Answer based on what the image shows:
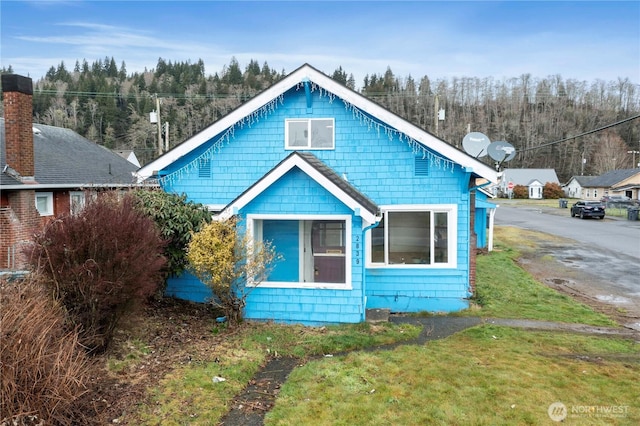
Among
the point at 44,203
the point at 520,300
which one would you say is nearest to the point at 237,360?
the point at 520,300

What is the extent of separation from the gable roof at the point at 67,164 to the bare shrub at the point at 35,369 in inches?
407

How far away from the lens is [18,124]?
15.6 m

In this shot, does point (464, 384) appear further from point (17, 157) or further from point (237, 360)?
point (17, 157)

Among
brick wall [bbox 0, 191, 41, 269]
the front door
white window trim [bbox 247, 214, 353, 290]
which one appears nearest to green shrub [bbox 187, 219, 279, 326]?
white window trim [bbox 247, 214, 353, 290]

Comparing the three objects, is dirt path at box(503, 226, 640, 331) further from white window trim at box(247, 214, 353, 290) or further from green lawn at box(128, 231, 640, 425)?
white window trim at box(247, 214, 353, 290)

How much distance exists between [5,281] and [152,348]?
7.89ft

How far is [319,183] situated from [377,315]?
3196 millimetres

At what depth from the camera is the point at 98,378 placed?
560cm

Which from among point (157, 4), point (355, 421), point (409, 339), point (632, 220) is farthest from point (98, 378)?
point (632, 220)

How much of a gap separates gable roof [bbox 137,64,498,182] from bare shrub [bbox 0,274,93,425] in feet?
19.5

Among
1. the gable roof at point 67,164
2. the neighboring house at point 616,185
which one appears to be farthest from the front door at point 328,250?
the neighboring house at point 616,185

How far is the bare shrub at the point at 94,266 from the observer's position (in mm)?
5812

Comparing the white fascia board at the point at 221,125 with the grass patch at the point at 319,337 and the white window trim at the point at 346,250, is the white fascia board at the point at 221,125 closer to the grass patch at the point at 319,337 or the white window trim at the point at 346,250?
the white window trim at the point at 346,250

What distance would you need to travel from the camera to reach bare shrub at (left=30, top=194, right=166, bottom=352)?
5.81 metres
